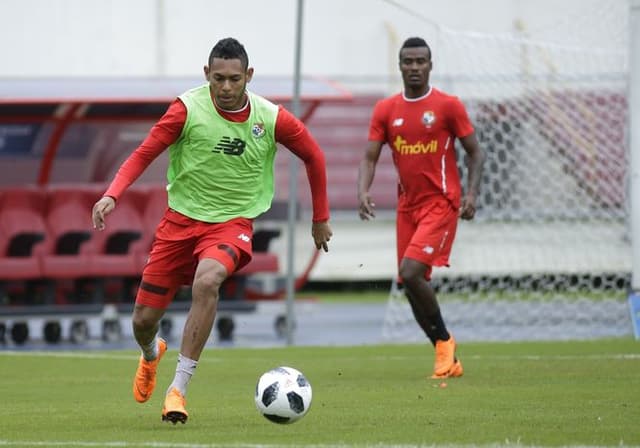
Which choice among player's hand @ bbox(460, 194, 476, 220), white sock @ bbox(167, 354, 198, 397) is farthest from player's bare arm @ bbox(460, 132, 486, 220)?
white sock @ bbox(167, 354, 198, 397)

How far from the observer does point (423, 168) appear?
470 inches

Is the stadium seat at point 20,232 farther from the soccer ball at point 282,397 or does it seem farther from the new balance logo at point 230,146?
the soccer ball at point 282,397

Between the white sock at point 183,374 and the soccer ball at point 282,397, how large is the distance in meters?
0.42

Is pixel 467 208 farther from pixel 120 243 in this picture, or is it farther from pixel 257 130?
pixel 120 243

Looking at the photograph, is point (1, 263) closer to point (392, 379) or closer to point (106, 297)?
point (106, 297)

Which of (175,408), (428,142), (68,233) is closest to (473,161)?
(428,142)

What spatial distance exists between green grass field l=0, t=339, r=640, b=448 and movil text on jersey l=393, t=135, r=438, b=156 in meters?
1.71

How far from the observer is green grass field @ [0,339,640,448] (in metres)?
7.80

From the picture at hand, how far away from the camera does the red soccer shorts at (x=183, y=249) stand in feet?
29.0

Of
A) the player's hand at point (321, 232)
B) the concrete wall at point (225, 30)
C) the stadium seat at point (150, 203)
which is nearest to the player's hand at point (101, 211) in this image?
the player's hand at point (321, 232)

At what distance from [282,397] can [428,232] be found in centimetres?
391

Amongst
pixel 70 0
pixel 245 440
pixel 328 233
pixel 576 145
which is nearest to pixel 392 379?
pixel 328 233

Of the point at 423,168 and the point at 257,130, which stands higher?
the point at 257,130

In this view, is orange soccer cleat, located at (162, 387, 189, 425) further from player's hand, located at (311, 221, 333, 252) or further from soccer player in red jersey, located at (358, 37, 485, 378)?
soccer player in red jersey, located at (358, 37, 485, 378)
